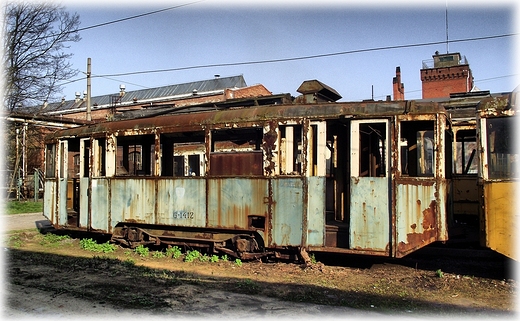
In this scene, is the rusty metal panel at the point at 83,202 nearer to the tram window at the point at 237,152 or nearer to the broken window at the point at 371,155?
the tram window at the point at 237,152

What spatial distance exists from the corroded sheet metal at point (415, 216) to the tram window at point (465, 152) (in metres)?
3.69

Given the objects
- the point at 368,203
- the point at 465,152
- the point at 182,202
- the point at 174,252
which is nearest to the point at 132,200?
the point at 182,202

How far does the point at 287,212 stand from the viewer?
8.14m

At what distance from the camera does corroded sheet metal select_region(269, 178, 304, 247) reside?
805 cm

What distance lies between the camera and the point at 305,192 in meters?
8.00

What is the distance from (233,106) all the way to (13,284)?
19.6ft

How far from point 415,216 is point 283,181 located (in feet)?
8.55

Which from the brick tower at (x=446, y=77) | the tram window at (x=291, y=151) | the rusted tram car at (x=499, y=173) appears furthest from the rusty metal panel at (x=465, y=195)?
the brick tower at (x=446, y=77)

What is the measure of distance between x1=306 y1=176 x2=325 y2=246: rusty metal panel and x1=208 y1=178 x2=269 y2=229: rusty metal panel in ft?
3.10

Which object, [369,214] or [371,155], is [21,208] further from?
[369,214]

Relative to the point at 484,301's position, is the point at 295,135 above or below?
above

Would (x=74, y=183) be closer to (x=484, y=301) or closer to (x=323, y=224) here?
(x=323, y=224)

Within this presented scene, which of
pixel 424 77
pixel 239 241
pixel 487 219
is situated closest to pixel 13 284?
pixel 239 241

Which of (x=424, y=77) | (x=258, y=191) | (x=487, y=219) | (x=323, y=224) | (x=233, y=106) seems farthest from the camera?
(x=424, y=77)
